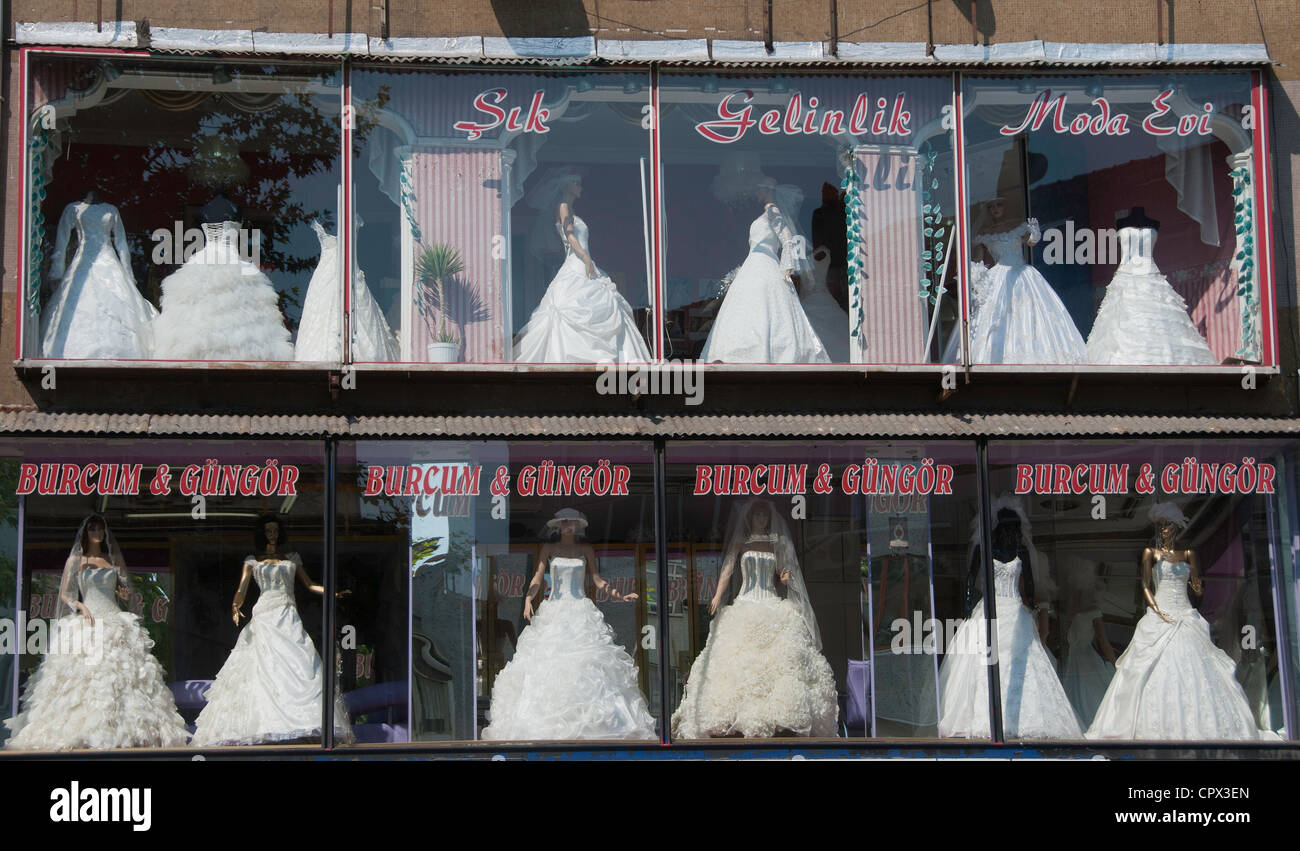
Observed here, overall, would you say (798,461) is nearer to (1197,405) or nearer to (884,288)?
(884,288)

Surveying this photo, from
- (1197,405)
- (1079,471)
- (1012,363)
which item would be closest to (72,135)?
(1012,363)

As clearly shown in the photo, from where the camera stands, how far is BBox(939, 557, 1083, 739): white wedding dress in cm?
1298

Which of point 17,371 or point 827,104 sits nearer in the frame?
point 17,371

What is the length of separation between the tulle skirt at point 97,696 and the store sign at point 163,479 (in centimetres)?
109

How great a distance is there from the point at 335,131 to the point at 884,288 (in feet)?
17.0

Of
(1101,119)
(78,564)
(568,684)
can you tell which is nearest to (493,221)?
(568,684)

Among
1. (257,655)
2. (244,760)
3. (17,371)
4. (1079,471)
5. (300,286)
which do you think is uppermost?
(300,286)

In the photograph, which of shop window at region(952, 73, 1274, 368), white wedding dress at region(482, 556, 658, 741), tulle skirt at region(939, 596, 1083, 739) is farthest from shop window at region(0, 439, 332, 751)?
shop window at region(952, 73, 1274, 368)

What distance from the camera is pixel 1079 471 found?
533 inches

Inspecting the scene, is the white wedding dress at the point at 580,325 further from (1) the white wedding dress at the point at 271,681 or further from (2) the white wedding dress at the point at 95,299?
(2) the white wedding dress at the point at 95,299

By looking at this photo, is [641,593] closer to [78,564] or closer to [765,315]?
[765,315]

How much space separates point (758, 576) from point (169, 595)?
5.16 metres

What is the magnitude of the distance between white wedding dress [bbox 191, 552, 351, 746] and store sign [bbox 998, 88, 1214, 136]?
7.75 metres

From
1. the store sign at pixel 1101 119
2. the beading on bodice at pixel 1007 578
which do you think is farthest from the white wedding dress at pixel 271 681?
the store sign at pixel 1101 119
